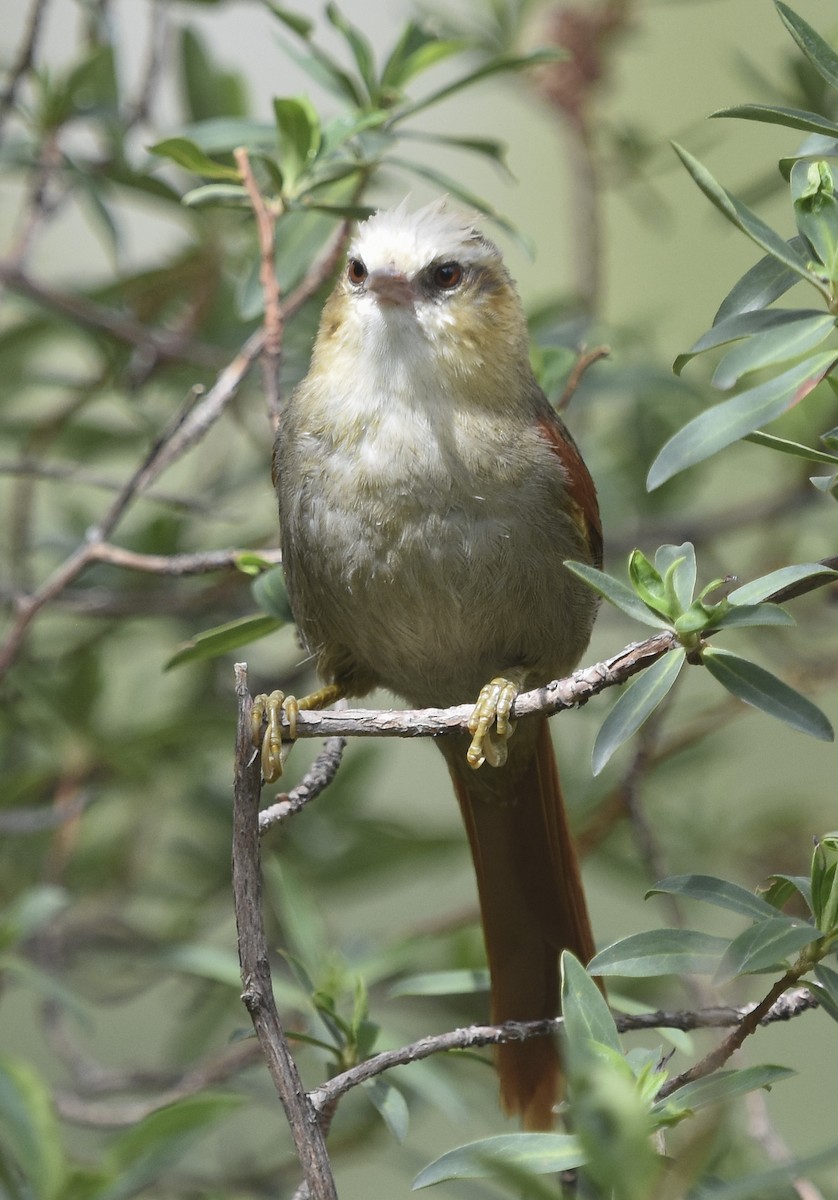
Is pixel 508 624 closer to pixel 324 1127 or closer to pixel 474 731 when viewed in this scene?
pixel 474 731

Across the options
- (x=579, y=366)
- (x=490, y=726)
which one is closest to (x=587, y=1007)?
(x=490, y=726)

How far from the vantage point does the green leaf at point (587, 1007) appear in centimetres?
161

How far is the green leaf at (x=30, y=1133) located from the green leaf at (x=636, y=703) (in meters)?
0.99

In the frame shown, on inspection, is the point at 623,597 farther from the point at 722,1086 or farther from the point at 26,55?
the point at 26,55

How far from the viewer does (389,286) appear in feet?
8.59

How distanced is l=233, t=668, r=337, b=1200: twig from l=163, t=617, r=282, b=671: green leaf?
1.78 ft

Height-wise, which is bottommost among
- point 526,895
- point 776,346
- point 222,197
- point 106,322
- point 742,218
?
point 526,895

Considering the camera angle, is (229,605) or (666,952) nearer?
(666,952)

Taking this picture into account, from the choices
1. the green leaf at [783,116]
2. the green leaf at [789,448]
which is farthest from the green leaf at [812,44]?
the green leaf at [789,448]

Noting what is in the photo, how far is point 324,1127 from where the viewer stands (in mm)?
1881

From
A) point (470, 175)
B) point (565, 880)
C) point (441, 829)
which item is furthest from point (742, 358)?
point (470, 175)

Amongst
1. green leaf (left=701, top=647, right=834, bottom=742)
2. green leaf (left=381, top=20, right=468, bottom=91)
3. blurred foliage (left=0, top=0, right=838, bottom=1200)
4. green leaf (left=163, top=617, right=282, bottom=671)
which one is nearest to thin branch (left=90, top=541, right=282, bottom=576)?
blurred foliage (left=0, top=0, right=838, bottom=1200)

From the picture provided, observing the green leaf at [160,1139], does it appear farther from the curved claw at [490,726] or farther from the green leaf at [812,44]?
the green leaf at [812,44]

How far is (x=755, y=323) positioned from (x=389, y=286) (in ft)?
3.80
